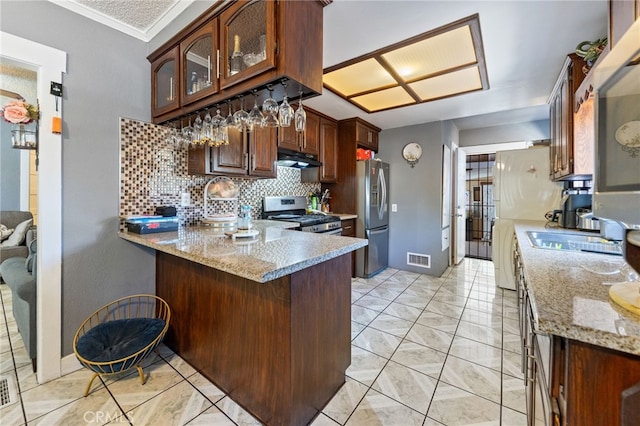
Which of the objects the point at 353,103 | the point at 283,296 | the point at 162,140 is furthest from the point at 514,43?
the point at 162,140

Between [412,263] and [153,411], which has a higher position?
[412,263]

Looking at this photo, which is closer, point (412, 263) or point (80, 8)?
point (80, 8)

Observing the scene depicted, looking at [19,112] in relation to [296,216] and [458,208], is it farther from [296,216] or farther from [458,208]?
[458,208]

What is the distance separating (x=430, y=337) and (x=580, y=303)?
170 centimetres

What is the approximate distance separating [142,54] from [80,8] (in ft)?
1.31

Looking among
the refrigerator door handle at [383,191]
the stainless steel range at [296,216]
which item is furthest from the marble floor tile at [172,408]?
the refrigerator door handle at [383,191]

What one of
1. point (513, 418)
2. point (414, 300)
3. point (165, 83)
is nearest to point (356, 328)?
point (414, 300)

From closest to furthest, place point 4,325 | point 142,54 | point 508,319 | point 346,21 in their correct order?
point 346,21
point 142,54
point 4,325
point 508,319

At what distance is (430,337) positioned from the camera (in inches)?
87.9

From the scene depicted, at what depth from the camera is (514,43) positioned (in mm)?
1874

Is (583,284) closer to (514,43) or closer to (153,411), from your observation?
(514,43)

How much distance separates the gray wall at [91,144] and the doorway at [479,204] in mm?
5914

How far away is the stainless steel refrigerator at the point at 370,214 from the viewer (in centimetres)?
381

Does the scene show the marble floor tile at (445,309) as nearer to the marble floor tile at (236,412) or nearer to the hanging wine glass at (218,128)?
the marble floor tile at (236,412)
